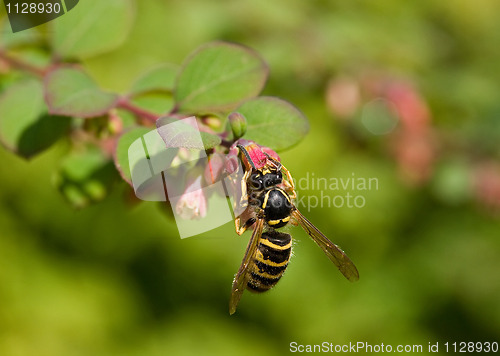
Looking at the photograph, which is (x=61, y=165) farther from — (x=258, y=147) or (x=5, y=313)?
(x=5, y=313)

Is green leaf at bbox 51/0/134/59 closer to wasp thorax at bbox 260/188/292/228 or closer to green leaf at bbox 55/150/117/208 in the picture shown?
green leaf at bbox 55/150/117/208

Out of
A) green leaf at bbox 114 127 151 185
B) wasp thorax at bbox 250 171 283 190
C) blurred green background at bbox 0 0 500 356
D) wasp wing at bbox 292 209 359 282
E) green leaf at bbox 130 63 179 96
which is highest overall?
green leaf at bbox 114 127 151 185

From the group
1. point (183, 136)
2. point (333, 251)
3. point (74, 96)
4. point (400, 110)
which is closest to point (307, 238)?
point (400, 110)

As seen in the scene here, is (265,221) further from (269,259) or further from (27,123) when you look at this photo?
(27,123)

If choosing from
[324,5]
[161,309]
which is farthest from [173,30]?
[161,309]

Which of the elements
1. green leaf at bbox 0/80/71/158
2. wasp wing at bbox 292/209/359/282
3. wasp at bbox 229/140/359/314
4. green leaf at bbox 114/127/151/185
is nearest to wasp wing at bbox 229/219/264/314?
wasp at bbox 229/140/359/314

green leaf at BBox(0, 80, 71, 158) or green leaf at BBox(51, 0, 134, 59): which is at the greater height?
green leaf at BBox(51, 0, 134, 59)
